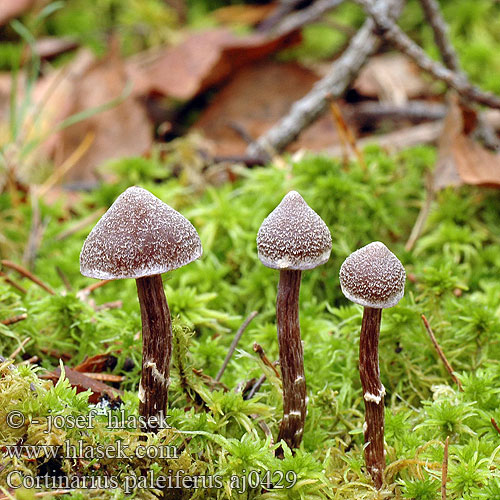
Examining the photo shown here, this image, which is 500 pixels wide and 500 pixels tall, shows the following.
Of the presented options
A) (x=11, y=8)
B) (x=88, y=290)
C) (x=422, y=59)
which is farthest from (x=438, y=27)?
(x=11, y=8)

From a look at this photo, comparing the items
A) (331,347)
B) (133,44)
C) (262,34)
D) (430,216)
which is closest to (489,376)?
(331,347)

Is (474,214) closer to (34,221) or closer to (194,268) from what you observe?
(194,268)

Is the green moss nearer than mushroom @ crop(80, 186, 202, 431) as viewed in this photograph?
No

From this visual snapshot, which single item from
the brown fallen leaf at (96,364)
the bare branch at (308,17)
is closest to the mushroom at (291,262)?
the brown fallen leaf at (96,364)

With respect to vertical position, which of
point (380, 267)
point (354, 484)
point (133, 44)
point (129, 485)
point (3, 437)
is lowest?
point (354, 484)

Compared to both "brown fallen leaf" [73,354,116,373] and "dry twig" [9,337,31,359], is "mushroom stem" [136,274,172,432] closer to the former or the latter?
"brown fallen leaf" [73,354,116,373]

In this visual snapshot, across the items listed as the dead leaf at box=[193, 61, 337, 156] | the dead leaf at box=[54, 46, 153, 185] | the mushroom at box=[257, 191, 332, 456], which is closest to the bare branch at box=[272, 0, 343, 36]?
the dead leaf at box=[193, 61, 337, 156]

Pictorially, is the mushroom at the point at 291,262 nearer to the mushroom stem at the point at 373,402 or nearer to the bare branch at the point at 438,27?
the mushroom stem at the point at 373,402

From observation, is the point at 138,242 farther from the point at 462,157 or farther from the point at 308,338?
the point at 462,157
